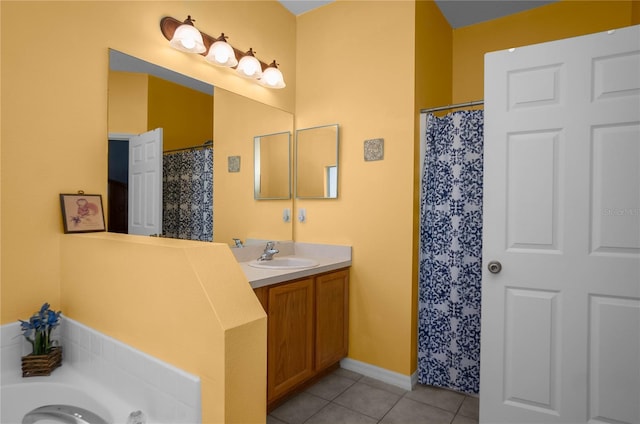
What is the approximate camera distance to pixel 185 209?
83.6 inches

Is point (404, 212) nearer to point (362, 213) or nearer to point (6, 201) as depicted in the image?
point (362, 213)

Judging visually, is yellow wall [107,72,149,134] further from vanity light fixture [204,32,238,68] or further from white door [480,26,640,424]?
white door [480,26,640,424]

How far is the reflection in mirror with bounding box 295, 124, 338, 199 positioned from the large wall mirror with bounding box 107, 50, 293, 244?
232 mm

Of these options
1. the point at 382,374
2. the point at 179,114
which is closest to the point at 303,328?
the point at 382,374

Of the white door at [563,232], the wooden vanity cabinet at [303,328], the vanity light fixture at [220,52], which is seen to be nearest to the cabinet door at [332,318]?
the wooden vanity cabinet at [303,328]

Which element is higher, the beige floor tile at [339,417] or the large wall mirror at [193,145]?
the large wall mirror at [193,145]

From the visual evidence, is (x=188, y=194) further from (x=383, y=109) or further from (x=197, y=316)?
(x=383, y=109)

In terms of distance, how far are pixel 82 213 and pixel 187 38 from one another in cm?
111

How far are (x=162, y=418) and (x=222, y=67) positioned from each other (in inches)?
80.9

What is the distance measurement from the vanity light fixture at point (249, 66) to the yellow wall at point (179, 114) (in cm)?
33

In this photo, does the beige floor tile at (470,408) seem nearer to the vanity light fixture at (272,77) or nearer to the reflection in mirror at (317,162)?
the reflection in mirror at (317,162)

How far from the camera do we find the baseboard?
2.45 meters

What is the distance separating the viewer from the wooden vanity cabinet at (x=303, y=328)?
205cm

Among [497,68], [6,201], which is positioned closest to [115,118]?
[6,201]
